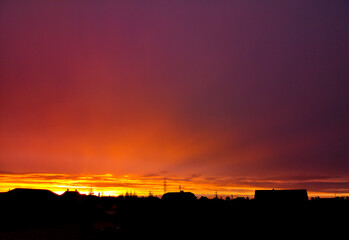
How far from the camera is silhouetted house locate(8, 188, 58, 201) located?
3441 cm

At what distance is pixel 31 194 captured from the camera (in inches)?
1400

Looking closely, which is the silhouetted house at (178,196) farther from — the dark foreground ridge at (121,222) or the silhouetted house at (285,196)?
the dark foreground ridge at (121,222)

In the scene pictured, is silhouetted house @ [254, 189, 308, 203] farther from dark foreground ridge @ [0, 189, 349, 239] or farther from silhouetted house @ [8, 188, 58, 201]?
silhouetted house @ [8, 188, 58, 201]

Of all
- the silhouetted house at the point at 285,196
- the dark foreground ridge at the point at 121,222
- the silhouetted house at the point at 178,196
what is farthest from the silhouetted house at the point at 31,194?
the silhouetted house at the point at 285,196

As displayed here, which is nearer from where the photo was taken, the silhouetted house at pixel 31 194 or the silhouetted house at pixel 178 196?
the silhouetted house at pixel 31 194

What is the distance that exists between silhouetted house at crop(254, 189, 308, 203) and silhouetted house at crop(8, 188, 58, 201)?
33.7m

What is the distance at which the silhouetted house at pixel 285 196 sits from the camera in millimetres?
44781

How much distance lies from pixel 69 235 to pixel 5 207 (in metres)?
19.8

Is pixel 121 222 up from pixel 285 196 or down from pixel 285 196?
down

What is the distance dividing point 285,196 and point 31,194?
38.2m

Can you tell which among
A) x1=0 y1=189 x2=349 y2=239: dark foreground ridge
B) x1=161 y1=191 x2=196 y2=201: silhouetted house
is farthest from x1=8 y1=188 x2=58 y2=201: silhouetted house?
x1=161 y1=191 x2=196 y2=201: silhouetted house

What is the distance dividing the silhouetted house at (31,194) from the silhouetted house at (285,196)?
110 feet

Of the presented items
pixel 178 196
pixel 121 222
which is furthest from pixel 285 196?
pixel 121 222

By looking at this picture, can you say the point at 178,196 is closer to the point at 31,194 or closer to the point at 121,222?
the point at 31,194
